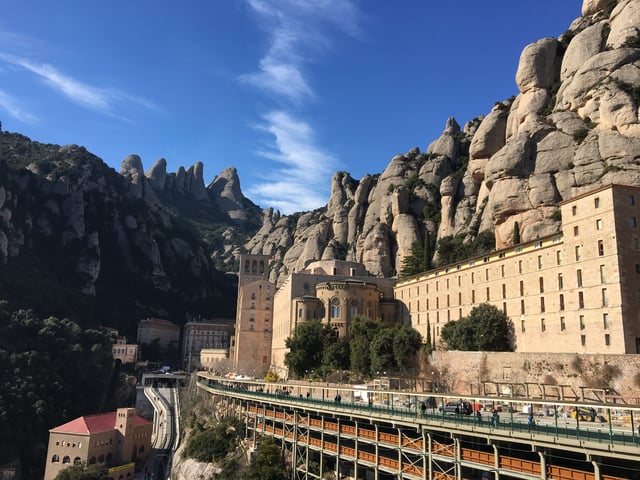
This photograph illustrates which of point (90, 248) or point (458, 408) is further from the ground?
point (90, 248)

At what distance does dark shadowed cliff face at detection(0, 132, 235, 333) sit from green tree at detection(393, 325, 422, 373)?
244 feet

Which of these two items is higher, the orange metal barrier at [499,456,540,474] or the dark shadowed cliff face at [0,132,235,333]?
the dark shadowed cliff face at [0,132,235,333]

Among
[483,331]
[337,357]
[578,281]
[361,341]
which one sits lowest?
[337,357]

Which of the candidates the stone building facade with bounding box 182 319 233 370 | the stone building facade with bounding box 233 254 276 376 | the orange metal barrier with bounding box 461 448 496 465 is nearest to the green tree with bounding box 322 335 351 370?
the stone building facade with bounding box 233 254 276 376

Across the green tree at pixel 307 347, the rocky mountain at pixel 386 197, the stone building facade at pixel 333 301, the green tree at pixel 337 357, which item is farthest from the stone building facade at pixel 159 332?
the green tree at pixel 337 357

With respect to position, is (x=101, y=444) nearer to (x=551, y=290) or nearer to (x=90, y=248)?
(x=551, y=290)

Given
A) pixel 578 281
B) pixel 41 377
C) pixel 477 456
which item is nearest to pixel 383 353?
pixel 578 281

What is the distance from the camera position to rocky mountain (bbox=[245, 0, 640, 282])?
197 feet

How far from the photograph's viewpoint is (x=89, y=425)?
67562 mm

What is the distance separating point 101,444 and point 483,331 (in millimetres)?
49080

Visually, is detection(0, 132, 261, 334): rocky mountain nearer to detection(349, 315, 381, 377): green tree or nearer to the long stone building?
the long stone building

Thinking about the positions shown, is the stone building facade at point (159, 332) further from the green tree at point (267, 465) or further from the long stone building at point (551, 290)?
the green tree at point (267, 465)

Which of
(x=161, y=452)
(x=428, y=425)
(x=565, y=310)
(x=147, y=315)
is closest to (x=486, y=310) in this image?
(x=565, y=310)

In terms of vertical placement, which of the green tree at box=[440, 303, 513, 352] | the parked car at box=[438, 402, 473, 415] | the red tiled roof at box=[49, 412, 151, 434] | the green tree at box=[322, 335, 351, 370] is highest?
the green tree at box=[440, 303, 513, 352]
